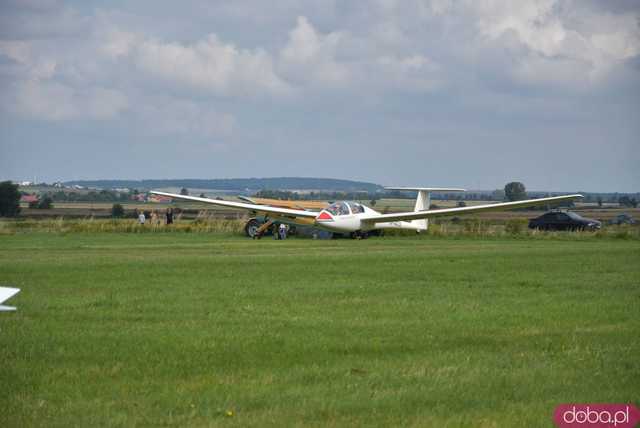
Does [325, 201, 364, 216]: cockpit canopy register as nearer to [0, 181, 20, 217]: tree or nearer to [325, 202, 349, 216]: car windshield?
[325, 202, 349, 216]: car windshield

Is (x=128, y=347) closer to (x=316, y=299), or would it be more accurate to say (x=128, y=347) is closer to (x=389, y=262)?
(x=316, y=299)

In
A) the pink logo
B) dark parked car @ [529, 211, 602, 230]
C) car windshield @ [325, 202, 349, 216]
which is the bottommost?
the pink logo

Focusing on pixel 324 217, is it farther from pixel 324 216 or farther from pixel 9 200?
pixel 9 200

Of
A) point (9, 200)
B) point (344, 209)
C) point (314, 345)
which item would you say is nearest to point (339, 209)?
point (344, 209)

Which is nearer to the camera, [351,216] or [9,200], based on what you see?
[351,216]

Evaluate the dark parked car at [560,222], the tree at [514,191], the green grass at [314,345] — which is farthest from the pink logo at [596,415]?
the tree at [514,191]

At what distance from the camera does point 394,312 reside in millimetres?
13711

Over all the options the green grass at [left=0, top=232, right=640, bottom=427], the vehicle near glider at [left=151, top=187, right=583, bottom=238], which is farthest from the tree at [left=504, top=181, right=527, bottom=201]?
the green grass at [left=0, top=232, right=640, bottom=427]

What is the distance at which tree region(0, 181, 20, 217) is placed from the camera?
80.6 meters

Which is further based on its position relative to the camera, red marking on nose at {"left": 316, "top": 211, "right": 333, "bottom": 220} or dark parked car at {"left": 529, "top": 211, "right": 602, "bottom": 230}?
dark parked car at {"left": 529, "top": 211, "right": 602, "bottom": 230}

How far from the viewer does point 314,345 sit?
1092 cm

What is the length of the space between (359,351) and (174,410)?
2.98 meters

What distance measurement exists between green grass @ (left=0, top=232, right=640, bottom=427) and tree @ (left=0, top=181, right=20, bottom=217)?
2457 inches

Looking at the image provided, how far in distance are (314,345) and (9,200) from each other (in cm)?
7551
